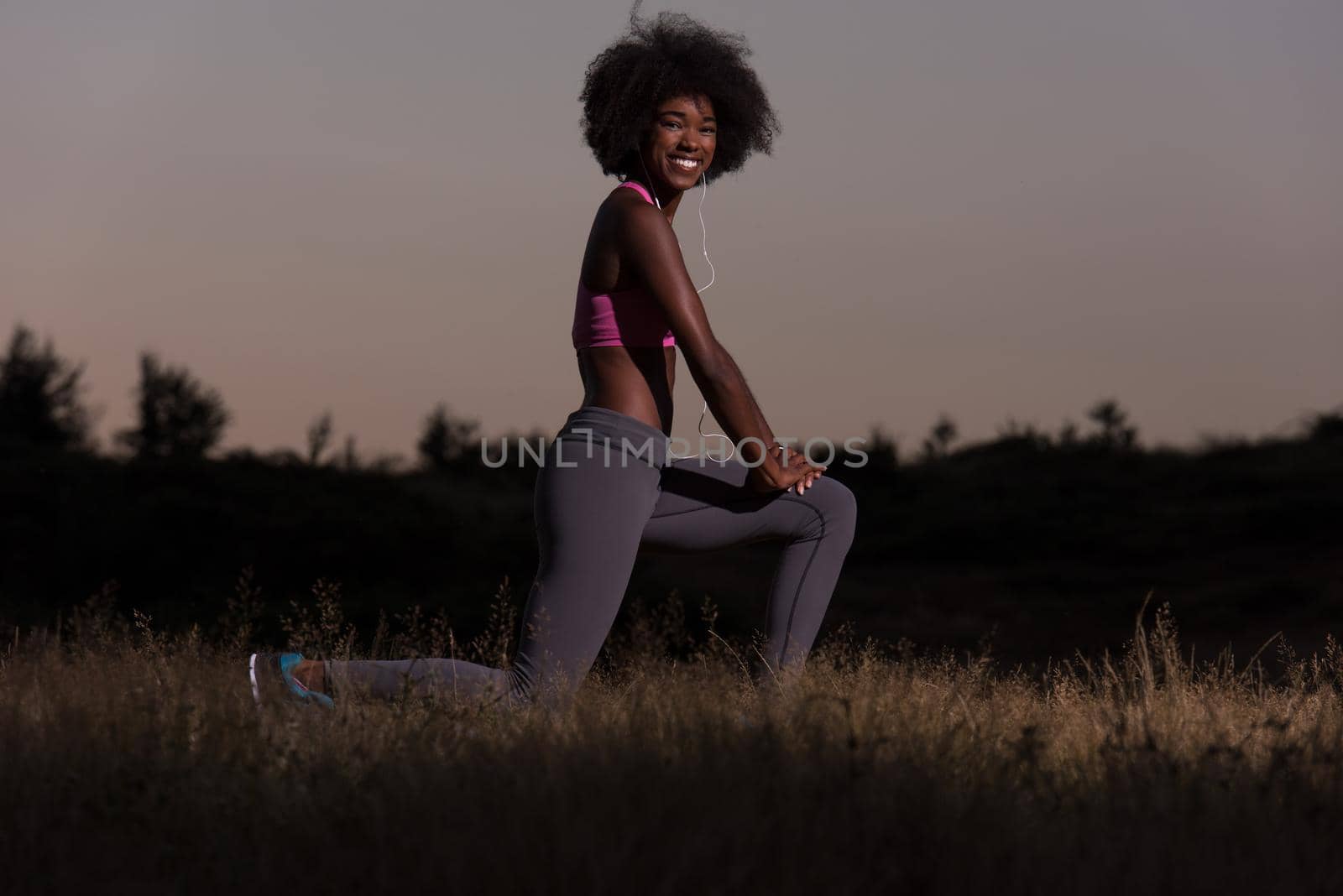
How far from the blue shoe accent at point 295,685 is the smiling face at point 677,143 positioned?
192cm

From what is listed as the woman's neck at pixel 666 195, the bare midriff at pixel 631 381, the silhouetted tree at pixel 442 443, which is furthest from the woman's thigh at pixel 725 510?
the silhouetted tree at pixel 442 443

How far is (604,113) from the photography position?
15.7 ft

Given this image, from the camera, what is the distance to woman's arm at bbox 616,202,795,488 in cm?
431

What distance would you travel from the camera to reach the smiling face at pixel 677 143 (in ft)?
15.3

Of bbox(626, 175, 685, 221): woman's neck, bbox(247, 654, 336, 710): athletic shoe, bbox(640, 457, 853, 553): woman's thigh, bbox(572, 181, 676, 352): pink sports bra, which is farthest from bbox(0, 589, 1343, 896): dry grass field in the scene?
bbox(626, 175, 685, 221): woman's neck

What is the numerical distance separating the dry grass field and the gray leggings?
0.12 meters

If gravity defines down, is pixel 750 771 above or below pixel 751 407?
below

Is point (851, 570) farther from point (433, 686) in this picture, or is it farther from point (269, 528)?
point (433, 686)

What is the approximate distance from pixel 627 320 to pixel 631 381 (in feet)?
0.62

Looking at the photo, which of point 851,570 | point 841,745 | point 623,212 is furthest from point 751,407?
point 851,570

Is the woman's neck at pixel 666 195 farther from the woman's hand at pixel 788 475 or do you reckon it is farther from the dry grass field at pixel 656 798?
the dry grass field at pixel 656 798

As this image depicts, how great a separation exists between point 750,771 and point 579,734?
79 centimetres

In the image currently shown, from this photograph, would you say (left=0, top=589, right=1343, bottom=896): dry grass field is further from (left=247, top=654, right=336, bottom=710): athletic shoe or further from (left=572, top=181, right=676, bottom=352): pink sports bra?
(left=572, top=181, right=676, bottom=352): pink sports bra

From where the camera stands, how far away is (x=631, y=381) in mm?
4445
